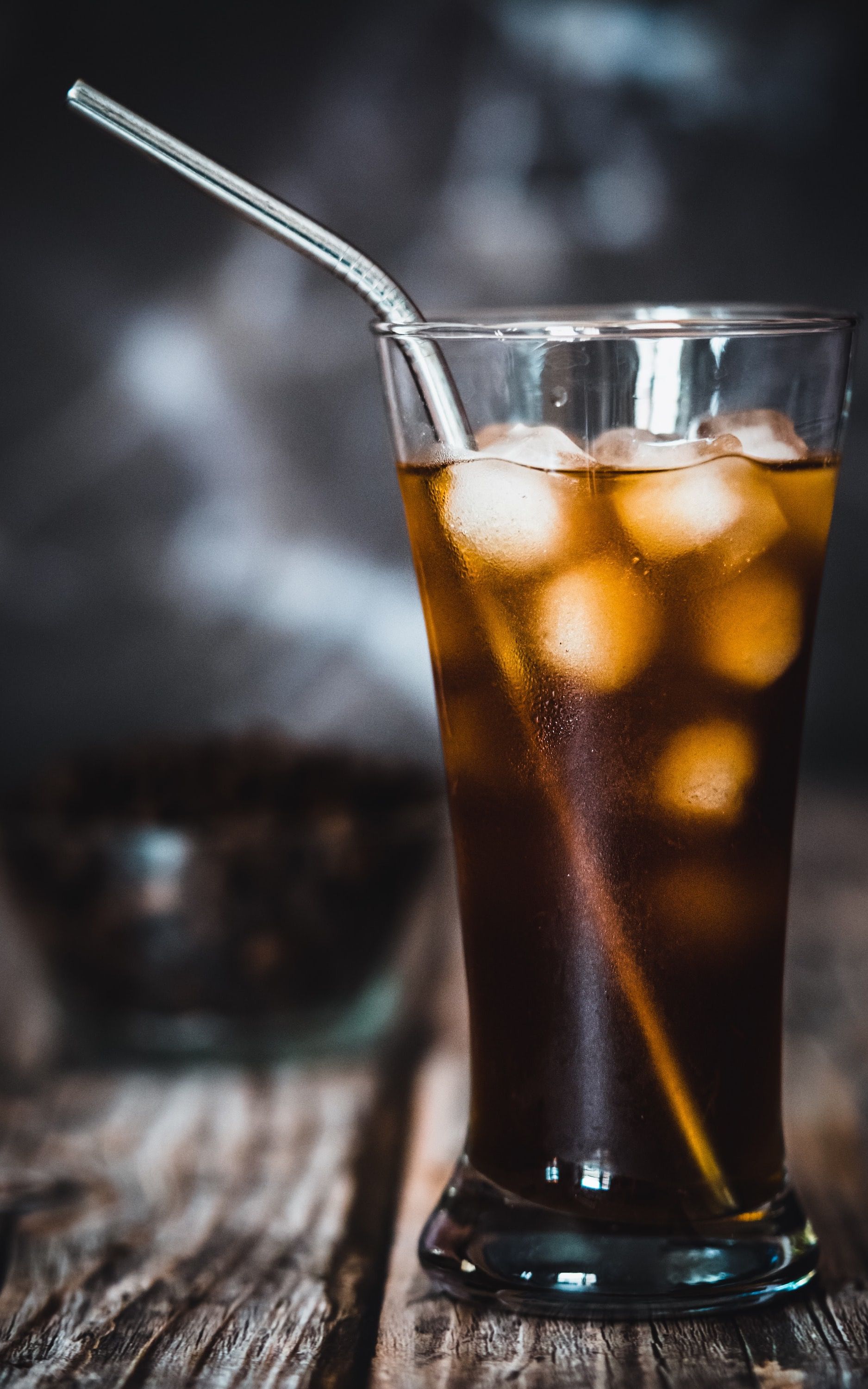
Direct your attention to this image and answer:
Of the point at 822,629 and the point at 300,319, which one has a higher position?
the point at 300,319

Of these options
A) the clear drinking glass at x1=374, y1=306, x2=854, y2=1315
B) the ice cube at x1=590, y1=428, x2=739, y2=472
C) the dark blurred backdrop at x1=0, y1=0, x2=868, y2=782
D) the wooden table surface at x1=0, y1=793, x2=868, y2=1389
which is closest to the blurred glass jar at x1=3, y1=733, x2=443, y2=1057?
the wooden table surface at x1=0, y1=793, x2=868, y2=1389

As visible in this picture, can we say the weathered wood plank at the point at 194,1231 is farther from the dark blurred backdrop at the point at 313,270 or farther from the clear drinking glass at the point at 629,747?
the dark blurred backdrop at the point at 313,270

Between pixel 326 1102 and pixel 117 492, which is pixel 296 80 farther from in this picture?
pixel 326 1102

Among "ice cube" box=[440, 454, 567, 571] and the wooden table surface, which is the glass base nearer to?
the wooden table surface

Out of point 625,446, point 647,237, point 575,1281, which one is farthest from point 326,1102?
point 647,237

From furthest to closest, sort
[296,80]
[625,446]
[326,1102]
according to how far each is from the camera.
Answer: [296,80]
[326,1102]
[625,446]

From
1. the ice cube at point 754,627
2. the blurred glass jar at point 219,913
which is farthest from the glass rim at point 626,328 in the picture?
the blurred glass jar at point 219,913

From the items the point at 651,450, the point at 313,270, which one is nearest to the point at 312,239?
the point at 651,450
